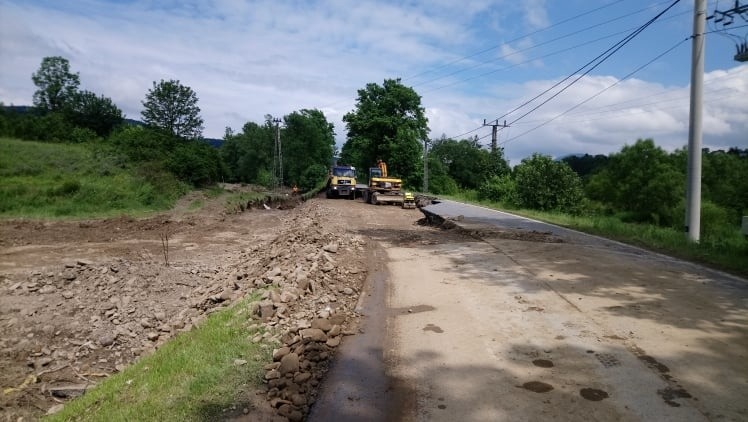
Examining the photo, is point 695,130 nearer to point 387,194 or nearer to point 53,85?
point 387,194

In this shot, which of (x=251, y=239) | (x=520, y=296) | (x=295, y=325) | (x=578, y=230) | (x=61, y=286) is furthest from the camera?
(x=251, y=239)

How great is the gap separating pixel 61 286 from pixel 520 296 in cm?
987

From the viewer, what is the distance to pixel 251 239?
1914 centimetres

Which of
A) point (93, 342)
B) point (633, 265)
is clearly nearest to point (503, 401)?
point (633, 265)

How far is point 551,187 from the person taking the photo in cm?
3031

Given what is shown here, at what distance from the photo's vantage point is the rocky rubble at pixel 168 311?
5.37 metres

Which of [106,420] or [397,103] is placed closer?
[106,420]

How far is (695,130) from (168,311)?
13.5 metres

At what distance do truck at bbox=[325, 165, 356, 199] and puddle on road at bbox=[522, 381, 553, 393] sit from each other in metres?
31.3

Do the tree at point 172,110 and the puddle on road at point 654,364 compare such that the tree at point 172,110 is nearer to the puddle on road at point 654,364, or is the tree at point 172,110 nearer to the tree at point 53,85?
the tree at point 53,85

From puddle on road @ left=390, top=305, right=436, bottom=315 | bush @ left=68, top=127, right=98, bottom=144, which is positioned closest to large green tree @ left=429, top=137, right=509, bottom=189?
bush @ left=68, top=127, right=98, bottom=144

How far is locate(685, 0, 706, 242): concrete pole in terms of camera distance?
41.7 ft

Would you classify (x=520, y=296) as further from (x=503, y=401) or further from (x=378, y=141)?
(x=378, y=141)

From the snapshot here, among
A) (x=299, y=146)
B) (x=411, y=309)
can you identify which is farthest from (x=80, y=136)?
(x=411, y=309)
